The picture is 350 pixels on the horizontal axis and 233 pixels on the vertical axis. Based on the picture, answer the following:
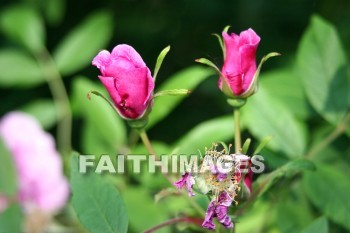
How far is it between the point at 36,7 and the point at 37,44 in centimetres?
17

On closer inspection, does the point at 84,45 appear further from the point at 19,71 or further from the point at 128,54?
the point at 128,54

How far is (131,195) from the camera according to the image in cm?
122

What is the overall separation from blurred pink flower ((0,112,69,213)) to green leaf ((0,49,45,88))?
0.40 ft

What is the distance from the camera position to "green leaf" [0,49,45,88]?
1.63 metres

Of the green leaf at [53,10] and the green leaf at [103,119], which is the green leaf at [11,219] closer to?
the green leaf at [103,119]

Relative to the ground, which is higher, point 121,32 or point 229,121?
point 229,121

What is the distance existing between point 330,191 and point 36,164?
688 mm

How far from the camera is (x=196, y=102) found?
6.01 ft

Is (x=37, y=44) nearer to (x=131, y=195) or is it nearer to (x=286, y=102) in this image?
(x=131, y=195)

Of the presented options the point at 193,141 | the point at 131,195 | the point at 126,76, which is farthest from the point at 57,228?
the point at 126,76

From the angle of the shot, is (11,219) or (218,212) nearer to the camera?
(218,212)

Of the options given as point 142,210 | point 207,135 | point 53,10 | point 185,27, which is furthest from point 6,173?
point 185,27

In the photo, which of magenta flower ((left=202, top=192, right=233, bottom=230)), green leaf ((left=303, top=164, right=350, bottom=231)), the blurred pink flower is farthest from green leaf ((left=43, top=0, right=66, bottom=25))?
magenta flower ((left=202, top=192, right=233, bottom=230))

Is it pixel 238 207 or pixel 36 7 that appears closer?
pixel 238 207
